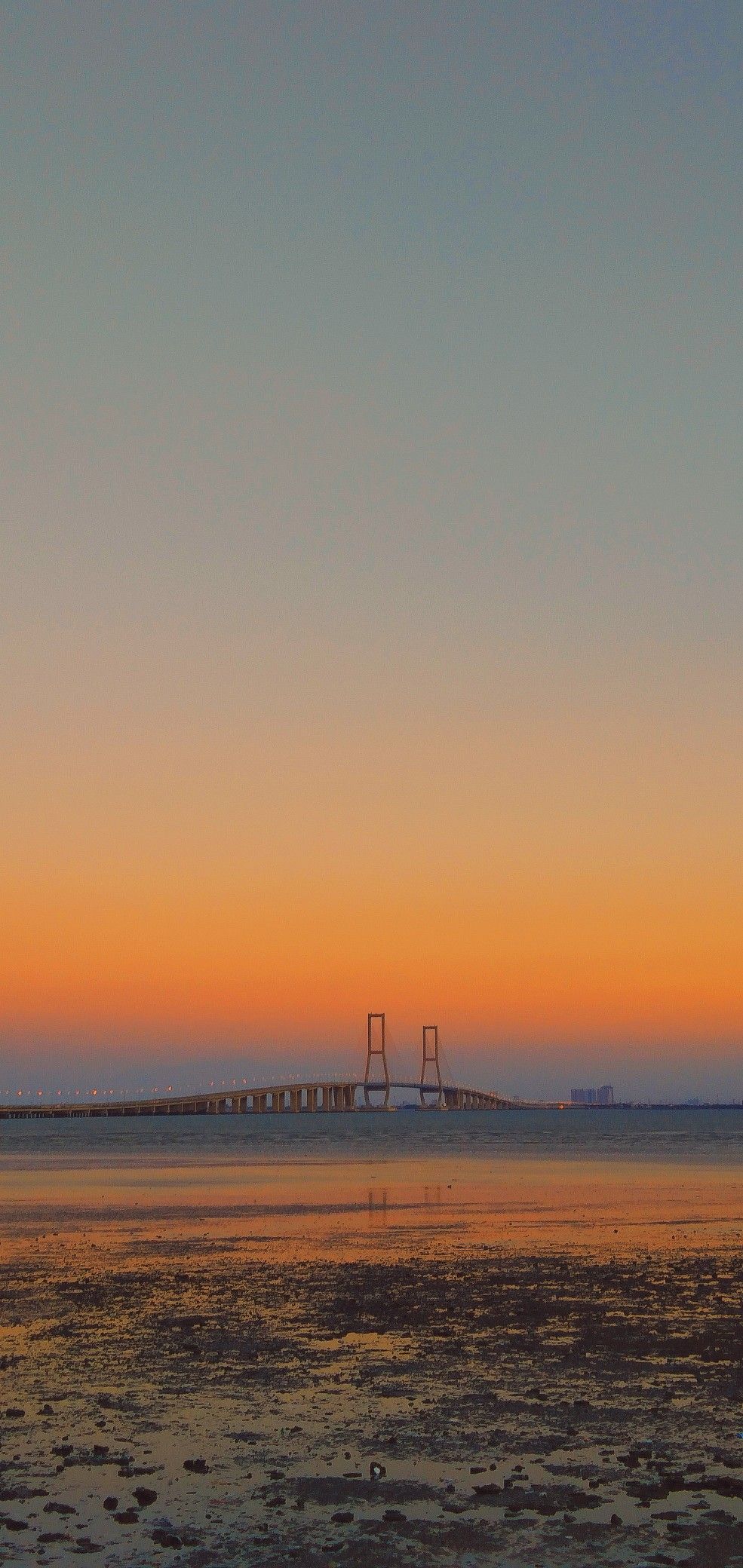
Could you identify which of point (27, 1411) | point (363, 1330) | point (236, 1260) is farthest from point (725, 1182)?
point (27, 1411)

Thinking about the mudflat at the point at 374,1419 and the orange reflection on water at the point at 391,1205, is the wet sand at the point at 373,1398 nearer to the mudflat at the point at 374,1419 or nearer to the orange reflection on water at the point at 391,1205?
the mudflat at the point at 374,1419

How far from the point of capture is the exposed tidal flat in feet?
38.4

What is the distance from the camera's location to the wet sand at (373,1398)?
11.7 m

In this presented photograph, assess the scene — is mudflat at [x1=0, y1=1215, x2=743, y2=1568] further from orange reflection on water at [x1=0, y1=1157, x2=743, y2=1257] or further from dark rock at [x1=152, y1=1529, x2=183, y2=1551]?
orange reflection on water at [x1=0, y1=1157, x2=743, y2=1257]

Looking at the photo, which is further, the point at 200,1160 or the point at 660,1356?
the point at 200,1160


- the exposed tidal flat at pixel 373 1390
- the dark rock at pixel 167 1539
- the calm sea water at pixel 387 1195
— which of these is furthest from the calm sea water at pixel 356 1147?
the dark rock at pixel 167 1539

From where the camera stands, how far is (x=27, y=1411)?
15.8m

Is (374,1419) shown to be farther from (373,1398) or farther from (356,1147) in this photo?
(356,1147)

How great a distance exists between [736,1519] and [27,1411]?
780 centimetres

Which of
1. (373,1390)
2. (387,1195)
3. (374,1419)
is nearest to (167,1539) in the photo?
(374,1419)

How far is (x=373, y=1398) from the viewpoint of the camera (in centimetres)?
1645

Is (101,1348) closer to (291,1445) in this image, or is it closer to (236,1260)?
(291,1445)

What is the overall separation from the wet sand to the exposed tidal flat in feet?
0.14

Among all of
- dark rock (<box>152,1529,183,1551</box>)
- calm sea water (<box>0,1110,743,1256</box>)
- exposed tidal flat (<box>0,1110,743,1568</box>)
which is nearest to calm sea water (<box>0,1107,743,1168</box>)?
calm sea water (<box>0,1110,743,1256</box>)
